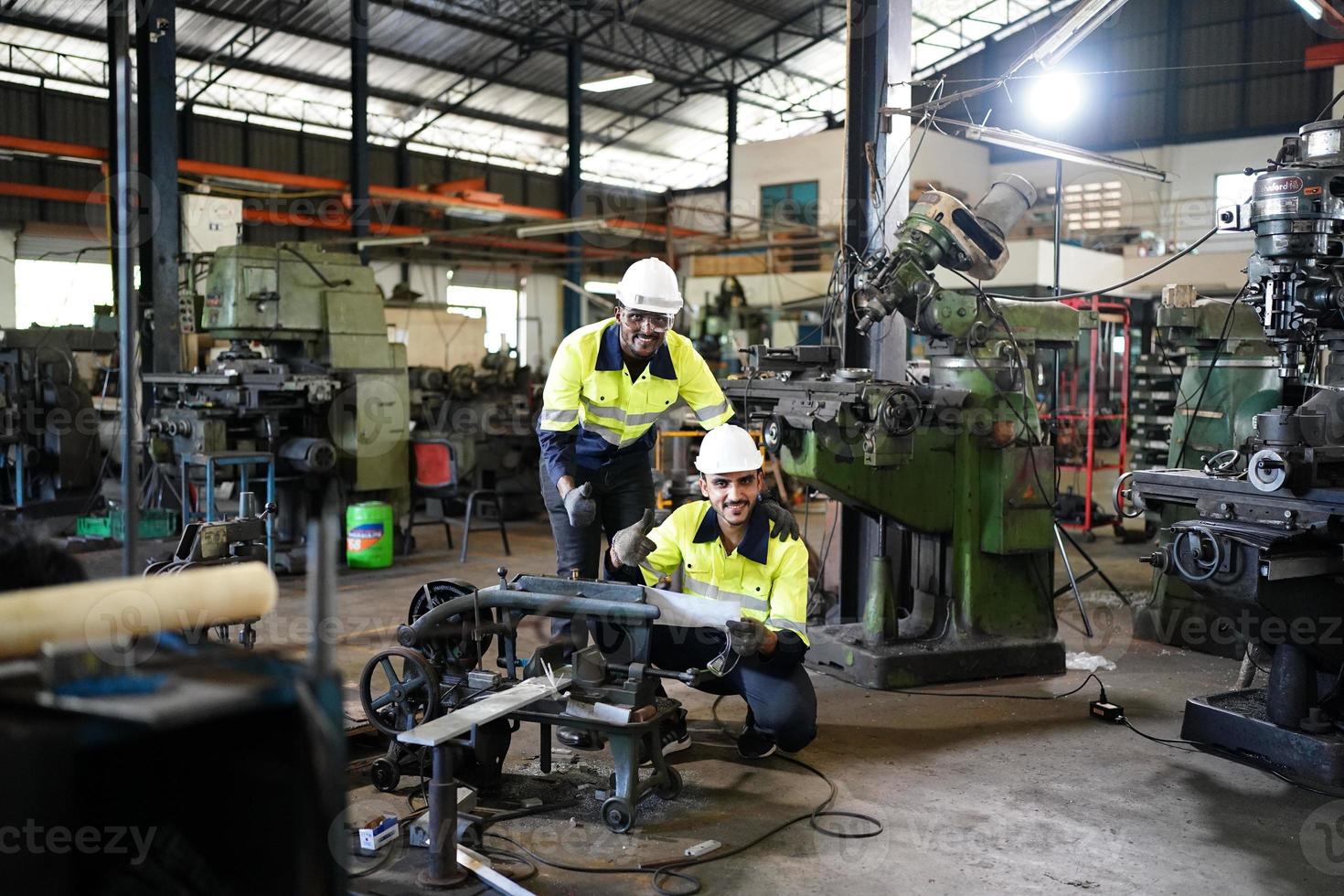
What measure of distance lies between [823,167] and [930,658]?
11770 millimetres

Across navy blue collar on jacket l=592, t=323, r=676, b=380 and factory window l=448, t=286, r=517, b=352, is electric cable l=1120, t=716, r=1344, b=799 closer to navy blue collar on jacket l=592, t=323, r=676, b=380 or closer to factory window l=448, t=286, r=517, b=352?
navy blue collar on jacket l=592, t=323, r=676, b=380

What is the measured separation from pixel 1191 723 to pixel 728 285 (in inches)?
385

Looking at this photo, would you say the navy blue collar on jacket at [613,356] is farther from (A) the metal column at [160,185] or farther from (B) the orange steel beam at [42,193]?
(B) the orange steel beam at [42,193]

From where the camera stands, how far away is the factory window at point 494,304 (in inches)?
644

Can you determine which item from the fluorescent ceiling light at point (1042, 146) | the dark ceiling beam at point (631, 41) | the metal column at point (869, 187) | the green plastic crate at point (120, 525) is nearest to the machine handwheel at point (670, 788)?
the metal column at point (869, 187)

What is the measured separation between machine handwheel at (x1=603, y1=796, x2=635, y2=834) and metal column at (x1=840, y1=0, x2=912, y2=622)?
199 centimetres

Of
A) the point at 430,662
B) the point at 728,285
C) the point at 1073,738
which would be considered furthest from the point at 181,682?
the point at 728,285

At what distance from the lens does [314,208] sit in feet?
37.3

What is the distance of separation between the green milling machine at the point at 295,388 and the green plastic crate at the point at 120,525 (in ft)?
1.12

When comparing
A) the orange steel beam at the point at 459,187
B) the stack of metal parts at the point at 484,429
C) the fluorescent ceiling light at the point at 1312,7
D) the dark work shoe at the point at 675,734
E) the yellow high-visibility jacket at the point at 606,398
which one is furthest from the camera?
the orange steel beam at the point at 459,187

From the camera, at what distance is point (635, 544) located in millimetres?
2902

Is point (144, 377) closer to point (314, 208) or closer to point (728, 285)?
point (314, 208)

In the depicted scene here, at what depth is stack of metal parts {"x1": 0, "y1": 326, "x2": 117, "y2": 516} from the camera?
7246 millimetres

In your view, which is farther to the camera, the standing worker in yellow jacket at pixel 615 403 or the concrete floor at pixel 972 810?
the standing worker in yellow jacket at pixel 615 403
